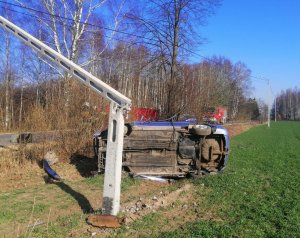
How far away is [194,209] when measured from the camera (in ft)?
23.7

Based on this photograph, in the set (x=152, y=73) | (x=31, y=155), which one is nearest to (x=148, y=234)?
(x=31, y=155)

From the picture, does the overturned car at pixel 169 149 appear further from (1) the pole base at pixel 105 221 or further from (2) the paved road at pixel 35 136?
(1) the pole base at pixel 105 221

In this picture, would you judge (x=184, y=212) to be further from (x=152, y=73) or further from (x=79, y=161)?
(x=152, y=73)

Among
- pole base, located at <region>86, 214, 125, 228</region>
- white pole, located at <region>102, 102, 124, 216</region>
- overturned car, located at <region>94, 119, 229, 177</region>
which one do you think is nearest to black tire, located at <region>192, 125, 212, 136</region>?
overturned car, located at <region>94, 119, 229, 177</region>

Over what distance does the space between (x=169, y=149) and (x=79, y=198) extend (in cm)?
310

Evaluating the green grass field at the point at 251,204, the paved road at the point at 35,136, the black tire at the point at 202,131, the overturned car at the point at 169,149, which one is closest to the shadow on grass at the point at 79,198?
the overturned car at the point at 169,149

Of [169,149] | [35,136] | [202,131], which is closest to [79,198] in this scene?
[169,149]

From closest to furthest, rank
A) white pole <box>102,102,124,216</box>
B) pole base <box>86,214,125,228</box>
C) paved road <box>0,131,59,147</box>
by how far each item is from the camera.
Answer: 1. pole base <box>86,214,125,228</box>
2. white pole <box>102,102,124,216</box>
3. paved road <box>0,131,59,147</box>

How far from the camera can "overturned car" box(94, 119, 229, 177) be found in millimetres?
10406

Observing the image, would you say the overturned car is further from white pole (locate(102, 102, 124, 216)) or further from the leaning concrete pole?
white pole (locate(102, 102, 124, 216))

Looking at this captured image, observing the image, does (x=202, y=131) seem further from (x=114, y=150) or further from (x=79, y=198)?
(x=114, y=150)

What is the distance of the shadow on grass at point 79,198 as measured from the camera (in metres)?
7.31

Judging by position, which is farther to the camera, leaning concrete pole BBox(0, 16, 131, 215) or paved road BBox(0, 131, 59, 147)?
paved road BBox(0, 131, 59, 147)

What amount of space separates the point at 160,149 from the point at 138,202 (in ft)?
10.0
